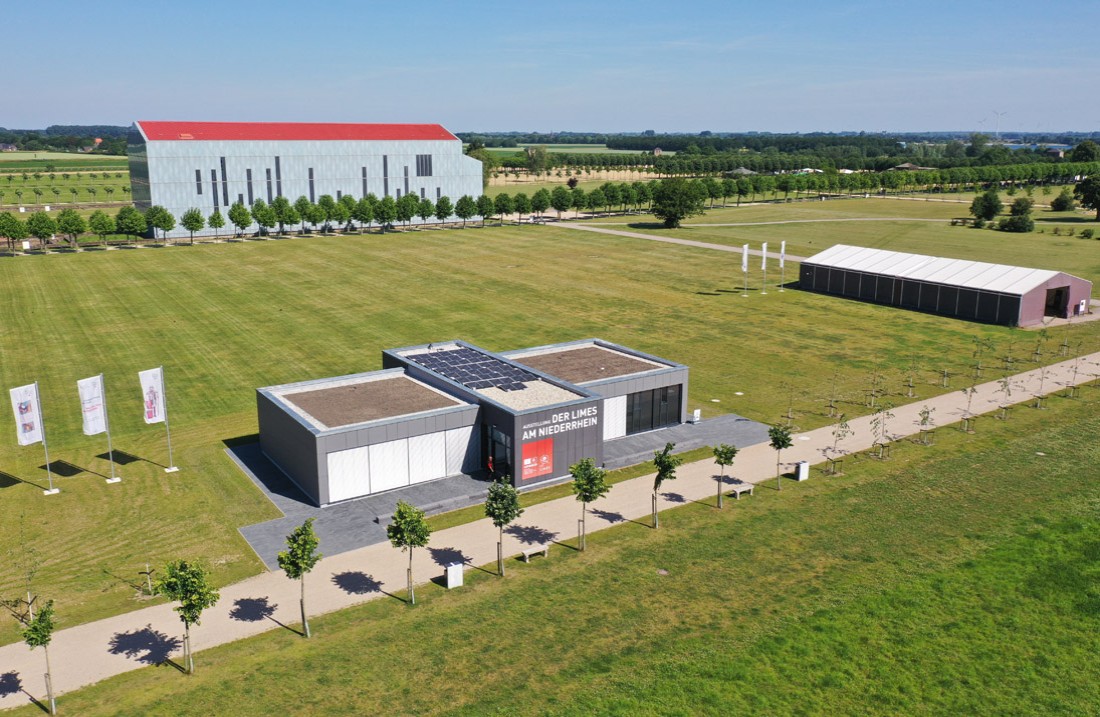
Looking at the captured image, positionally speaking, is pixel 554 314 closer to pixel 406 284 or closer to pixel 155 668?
pixel 406 284

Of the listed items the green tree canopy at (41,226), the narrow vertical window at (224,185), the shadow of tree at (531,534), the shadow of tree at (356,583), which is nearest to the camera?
the shadow of tree at (356,583)

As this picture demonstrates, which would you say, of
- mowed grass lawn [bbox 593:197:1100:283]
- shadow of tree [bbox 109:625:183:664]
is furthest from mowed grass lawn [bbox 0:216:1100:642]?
mowed grass lawn [bbox 593:197:1100:283]

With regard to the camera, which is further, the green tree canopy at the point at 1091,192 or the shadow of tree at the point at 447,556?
the green tree canopy at the point at 1091,192

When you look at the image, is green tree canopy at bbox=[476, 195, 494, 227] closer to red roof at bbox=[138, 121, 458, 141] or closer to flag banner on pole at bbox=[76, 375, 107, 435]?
red roof at bbox=[138, 121, 458, 141]

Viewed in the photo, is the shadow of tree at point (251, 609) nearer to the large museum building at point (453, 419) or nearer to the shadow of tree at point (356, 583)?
the shadow of tree at point (356, 583)

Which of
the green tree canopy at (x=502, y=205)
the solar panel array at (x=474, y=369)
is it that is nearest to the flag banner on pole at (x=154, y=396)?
the solar panel array at (x=474, y=369)

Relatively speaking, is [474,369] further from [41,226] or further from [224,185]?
[224,185]
